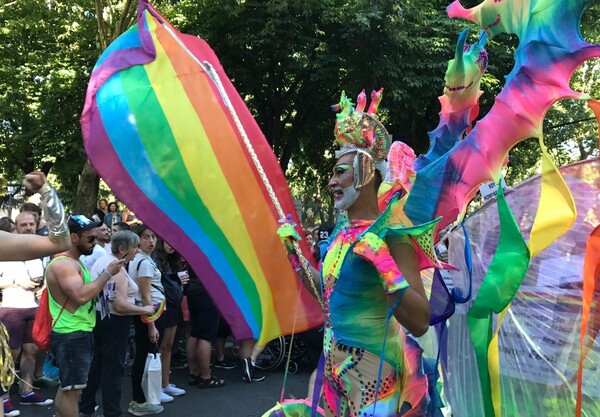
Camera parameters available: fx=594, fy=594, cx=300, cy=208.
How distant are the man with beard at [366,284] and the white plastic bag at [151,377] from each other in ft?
10.2

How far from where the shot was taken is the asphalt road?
5.53 meters

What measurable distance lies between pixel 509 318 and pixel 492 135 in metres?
0.87

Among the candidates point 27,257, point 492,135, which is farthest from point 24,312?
point 492,135

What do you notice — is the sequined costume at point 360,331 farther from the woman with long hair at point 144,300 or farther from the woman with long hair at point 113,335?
the woman with long hair at point 144,300

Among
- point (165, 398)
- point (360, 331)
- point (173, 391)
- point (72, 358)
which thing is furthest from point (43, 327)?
point (360, 331)

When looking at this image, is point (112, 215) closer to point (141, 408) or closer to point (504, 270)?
point (141, 408)

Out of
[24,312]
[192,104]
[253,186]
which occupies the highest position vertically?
[192,104]

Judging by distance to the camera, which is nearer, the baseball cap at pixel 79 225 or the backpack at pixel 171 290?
the baseball cap at pixel 79 225

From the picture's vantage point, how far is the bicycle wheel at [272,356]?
6949 millimetres

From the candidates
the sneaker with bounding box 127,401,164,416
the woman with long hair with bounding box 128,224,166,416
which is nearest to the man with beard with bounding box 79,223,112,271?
the woman with long hair with bounding box 128,224,166,416

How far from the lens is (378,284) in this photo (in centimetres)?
239

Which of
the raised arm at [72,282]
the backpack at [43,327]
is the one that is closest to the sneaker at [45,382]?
the backpack at [43,327]

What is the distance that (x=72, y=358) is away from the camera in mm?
4234

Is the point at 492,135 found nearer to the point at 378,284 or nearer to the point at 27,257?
the point at 378,284
